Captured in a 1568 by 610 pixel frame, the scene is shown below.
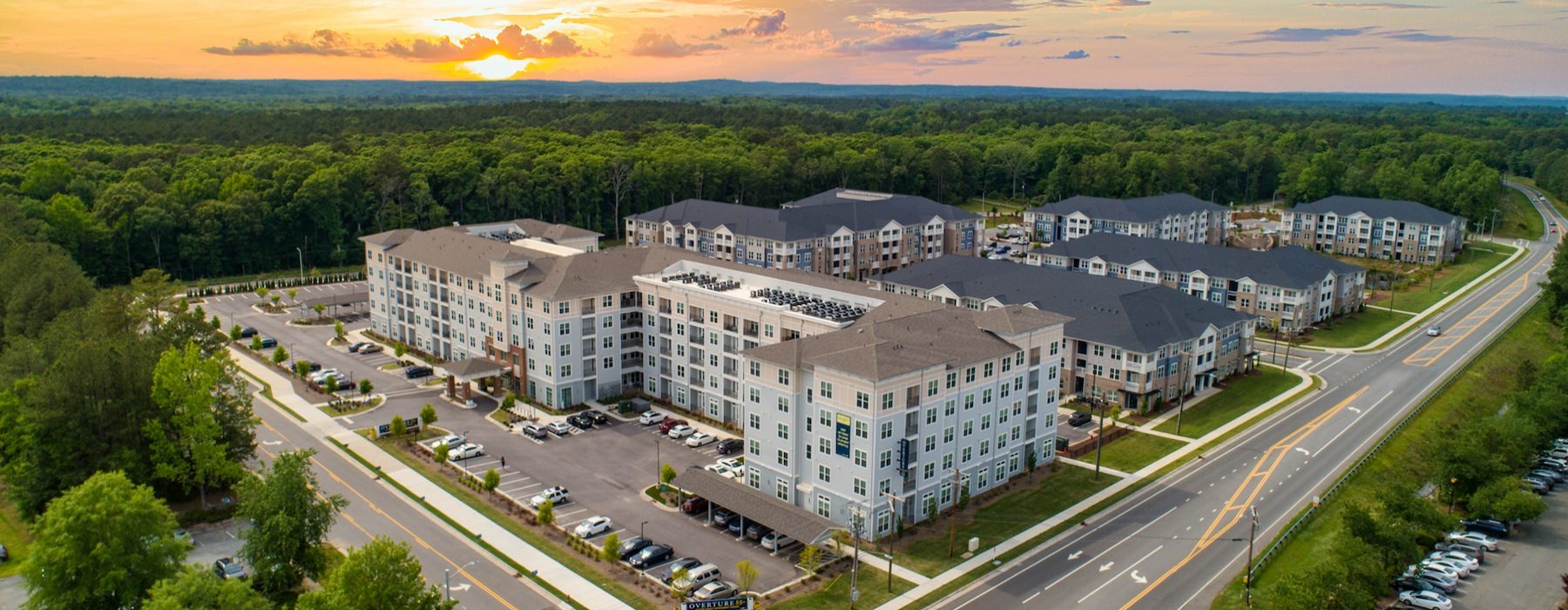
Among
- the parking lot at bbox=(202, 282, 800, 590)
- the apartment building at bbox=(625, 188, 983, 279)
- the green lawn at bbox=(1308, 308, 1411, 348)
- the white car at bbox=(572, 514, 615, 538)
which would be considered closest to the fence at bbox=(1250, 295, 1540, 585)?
the green lawn at bbox=(1308, 308, 1411, 348)

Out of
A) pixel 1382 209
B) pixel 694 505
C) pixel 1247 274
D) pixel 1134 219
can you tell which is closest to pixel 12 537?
pixel 694 505

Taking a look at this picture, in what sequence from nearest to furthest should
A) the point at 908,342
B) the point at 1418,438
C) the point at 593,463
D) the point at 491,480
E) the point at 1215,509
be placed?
the point at 908,342, the point at 491,480, the point at 1215,509, the point at 593,463, the point at 1418,438

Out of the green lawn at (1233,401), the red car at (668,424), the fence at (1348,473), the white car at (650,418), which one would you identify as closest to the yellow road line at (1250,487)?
the fence at (1348,473)

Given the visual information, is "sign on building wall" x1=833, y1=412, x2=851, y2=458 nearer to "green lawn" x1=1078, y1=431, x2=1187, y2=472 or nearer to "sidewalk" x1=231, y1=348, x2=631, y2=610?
"sidewalk" x1=231, y1=348, x2=631, y2=610

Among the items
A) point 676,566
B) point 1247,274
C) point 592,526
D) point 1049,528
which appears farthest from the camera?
point 1247,274

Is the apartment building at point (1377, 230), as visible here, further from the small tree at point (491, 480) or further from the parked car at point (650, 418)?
the small tree at point (491, 480)

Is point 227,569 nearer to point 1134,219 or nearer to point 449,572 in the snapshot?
point 449,572
